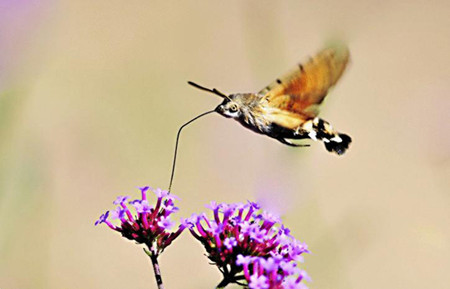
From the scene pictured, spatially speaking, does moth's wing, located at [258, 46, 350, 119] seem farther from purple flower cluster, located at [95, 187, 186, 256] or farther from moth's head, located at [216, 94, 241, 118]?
purple flower cluster, located at [95, 187, 186, 256]

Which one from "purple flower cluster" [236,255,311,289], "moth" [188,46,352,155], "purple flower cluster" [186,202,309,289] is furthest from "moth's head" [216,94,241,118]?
"purple flower cluster" [236,255,311,289]

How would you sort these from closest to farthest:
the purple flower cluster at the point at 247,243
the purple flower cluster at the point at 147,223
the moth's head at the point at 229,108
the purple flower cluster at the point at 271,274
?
the purple flower cluster at the point at 271,274 < the purple flower cluster at the point at 247,243 < the purple flower cluster at the point at 147,223 < the moth's head at the point at 229,108

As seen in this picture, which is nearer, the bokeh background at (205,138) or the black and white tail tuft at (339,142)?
the black and white tail tuft at (339,142)

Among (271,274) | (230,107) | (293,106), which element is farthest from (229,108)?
(271,274)

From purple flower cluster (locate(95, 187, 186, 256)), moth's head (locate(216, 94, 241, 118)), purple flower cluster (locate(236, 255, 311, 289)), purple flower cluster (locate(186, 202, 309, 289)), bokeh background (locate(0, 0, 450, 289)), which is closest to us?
purple flower cluster (locate(236, 255, 311, 289))

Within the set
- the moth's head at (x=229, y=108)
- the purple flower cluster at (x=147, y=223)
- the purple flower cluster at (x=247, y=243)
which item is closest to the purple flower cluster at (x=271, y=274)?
the purple flower cluster at (x=247, y=243)

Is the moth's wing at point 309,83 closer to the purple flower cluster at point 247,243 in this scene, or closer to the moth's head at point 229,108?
the moth's head at point 229,108
